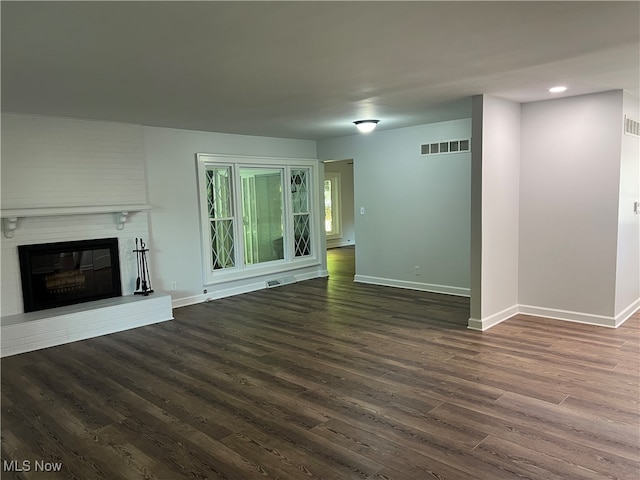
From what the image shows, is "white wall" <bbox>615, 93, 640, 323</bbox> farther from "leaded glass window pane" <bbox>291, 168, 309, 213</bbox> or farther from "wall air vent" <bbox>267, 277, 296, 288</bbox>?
"leaded glass window pane" <bbox>291, 168, 309, 213</bbox>

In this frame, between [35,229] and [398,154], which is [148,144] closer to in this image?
[35,229]

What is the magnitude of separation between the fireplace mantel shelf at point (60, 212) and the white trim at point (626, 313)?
219 inches

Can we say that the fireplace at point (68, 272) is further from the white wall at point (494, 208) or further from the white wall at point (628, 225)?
the white wall at point (628, 225)

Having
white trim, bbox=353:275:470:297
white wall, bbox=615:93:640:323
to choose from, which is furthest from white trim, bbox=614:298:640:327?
white trim, bbox=353:275:470:297

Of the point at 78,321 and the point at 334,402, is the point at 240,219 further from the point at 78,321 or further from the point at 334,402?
the point at 334,402

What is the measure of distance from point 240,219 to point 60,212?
262cm

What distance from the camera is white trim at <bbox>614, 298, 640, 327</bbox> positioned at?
184 inches

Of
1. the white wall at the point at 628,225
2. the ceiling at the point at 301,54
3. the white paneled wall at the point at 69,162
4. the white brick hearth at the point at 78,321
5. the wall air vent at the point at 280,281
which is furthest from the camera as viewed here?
the wall air vent at the point at 280,281

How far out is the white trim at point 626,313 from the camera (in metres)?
4.67

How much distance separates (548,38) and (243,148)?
16.1 feet

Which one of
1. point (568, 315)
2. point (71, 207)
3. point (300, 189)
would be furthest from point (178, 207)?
point (568, 315)


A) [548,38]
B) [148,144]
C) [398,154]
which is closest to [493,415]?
[548,38]

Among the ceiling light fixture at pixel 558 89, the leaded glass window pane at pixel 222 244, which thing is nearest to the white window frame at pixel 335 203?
the leaded glass window pane at pixel 222 244
